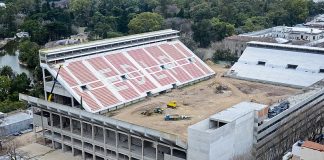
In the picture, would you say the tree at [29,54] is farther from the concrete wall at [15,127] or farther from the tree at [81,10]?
the tree at [81,10]

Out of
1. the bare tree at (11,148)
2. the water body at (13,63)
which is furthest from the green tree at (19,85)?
the water body at (13,63)

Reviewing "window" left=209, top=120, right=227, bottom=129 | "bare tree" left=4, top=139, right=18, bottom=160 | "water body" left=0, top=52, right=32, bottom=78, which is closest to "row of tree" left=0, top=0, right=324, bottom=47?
"water body" left=0, top=52, right=32, bottom=78

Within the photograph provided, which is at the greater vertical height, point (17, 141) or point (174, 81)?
point (174, 81)

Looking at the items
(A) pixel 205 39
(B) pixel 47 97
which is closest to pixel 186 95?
(B) pixel 47 97

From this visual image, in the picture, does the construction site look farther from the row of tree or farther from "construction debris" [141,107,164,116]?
the row of tree

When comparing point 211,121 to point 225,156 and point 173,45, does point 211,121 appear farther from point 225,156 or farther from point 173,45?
point 173,45

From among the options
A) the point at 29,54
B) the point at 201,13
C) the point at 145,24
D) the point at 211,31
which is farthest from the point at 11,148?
the point at 201,13

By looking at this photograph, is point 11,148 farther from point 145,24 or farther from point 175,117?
point 145,24
